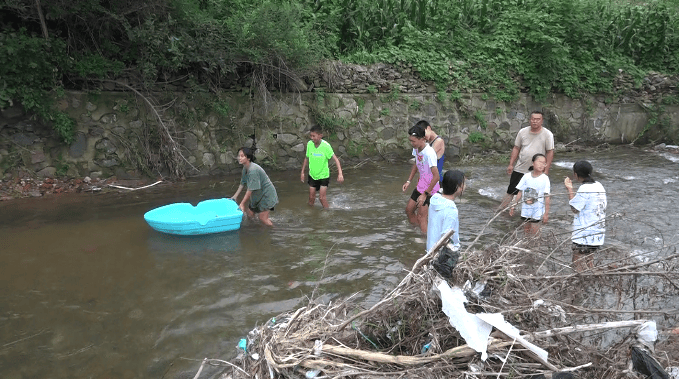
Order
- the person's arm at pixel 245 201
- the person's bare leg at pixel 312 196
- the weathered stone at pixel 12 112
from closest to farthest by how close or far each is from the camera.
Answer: the person's arm at pixel 245 201, the person's bare leg at pixel 312 196, the weathered stone at pixel 12 112

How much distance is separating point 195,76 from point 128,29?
1691mm

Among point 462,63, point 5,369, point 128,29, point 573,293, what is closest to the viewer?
point 573,293

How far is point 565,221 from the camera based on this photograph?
7402mm

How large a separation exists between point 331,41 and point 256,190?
674cm

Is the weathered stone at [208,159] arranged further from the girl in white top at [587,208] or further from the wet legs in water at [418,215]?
the girl in white top at [587,208]

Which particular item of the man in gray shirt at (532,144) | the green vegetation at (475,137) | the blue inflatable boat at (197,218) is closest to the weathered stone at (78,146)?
the blue inflatable boat at (197,218)

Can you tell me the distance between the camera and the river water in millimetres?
4527

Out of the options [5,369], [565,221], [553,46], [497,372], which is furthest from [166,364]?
[553,46]

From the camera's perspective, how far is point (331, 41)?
13.0 m

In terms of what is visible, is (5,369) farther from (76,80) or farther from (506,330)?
(76,80)

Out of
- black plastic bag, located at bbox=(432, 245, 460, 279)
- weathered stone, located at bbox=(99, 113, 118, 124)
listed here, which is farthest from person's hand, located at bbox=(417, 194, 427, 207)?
weathered stone, located at bbox=(99, 113, 118, 124)

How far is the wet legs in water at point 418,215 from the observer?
7367mm

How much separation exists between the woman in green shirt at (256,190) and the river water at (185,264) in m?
0.28

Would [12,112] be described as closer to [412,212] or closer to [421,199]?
[412,212]
